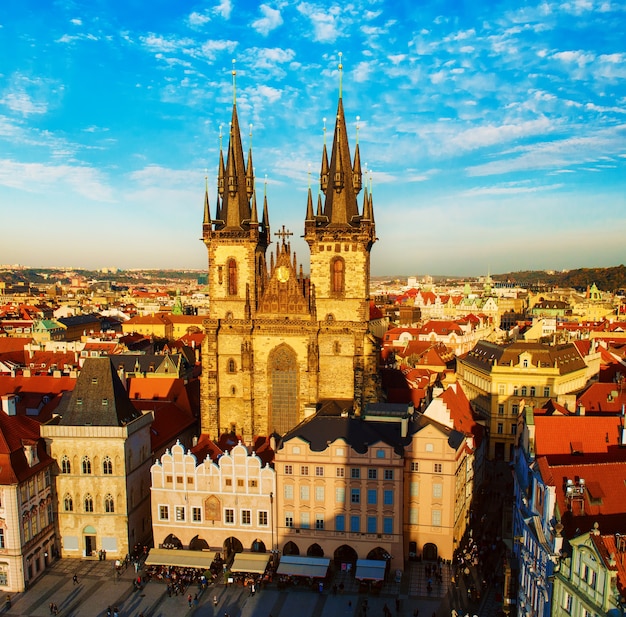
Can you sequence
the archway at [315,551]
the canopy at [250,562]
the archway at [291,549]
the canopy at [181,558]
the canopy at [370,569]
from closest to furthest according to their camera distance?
1. the canopy at [370,569]
2. the canopy at [250,562]
3. the canopy at [181,558]
4. the archway at [315,551]
5. the archway at [291,549]

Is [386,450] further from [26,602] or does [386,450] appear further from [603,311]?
[603,311]

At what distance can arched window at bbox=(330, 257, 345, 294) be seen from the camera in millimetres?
61000

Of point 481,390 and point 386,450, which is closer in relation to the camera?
point 386,450

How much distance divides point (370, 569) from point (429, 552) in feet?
17.8

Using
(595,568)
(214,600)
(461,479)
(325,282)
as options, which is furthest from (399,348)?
(595,568)

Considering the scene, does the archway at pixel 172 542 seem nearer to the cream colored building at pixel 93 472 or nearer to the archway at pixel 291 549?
the cream colored building at pixel 93 472

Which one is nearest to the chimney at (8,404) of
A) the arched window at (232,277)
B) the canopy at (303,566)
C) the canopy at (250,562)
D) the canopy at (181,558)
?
the canopy at (181,558)

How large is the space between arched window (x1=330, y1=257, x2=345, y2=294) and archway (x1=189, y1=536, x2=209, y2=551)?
2531cm

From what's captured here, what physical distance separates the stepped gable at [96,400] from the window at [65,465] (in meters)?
2.69

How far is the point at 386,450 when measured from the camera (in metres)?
44.9

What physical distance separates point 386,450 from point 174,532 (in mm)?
17443

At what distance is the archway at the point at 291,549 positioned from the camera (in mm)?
47156

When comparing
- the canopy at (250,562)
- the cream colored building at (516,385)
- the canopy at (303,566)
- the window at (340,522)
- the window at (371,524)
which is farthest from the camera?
the cream colored building at (516,385)

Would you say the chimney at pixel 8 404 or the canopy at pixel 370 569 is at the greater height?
the chimney at pixel 8 404
